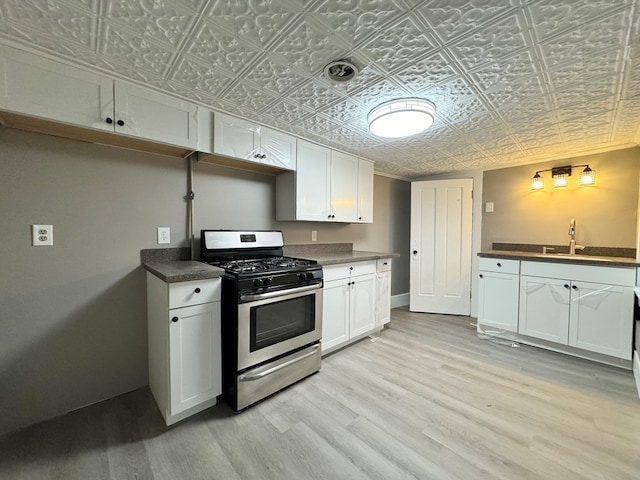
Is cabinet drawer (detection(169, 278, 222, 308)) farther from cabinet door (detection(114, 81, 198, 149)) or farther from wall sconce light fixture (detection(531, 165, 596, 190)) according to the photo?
wall sconce light fixture (detection(531, 165, 596, 190))

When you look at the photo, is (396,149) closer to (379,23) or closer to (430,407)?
(379,23)

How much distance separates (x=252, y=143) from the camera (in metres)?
2.20

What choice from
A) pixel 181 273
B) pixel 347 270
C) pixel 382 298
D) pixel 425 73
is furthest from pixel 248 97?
pixel 382 298

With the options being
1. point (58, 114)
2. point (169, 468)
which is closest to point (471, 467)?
point (169, 468)

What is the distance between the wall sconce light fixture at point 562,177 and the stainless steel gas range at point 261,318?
116 inches

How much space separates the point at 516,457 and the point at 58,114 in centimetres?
303

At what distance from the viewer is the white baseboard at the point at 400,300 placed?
424cm

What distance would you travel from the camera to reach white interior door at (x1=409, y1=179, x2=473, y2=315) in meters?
3.76

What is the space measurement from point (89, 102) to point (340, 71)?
1.43 meters

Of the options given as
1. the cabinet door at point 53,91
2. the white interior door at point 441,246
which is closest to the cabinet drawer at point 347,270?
the white interior door at point 441,246

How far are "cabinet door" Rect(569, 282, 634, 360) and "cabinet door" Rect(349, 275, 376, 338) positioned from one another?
1.87 meters

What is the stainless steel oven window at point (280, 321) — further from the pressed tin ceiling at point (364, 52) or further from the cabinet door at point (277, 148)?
the pressed tin ceiling at point (364, 52)

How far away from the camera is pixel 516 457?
55.3 inches

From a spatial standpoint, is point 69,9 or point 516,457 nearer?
point 69,9
